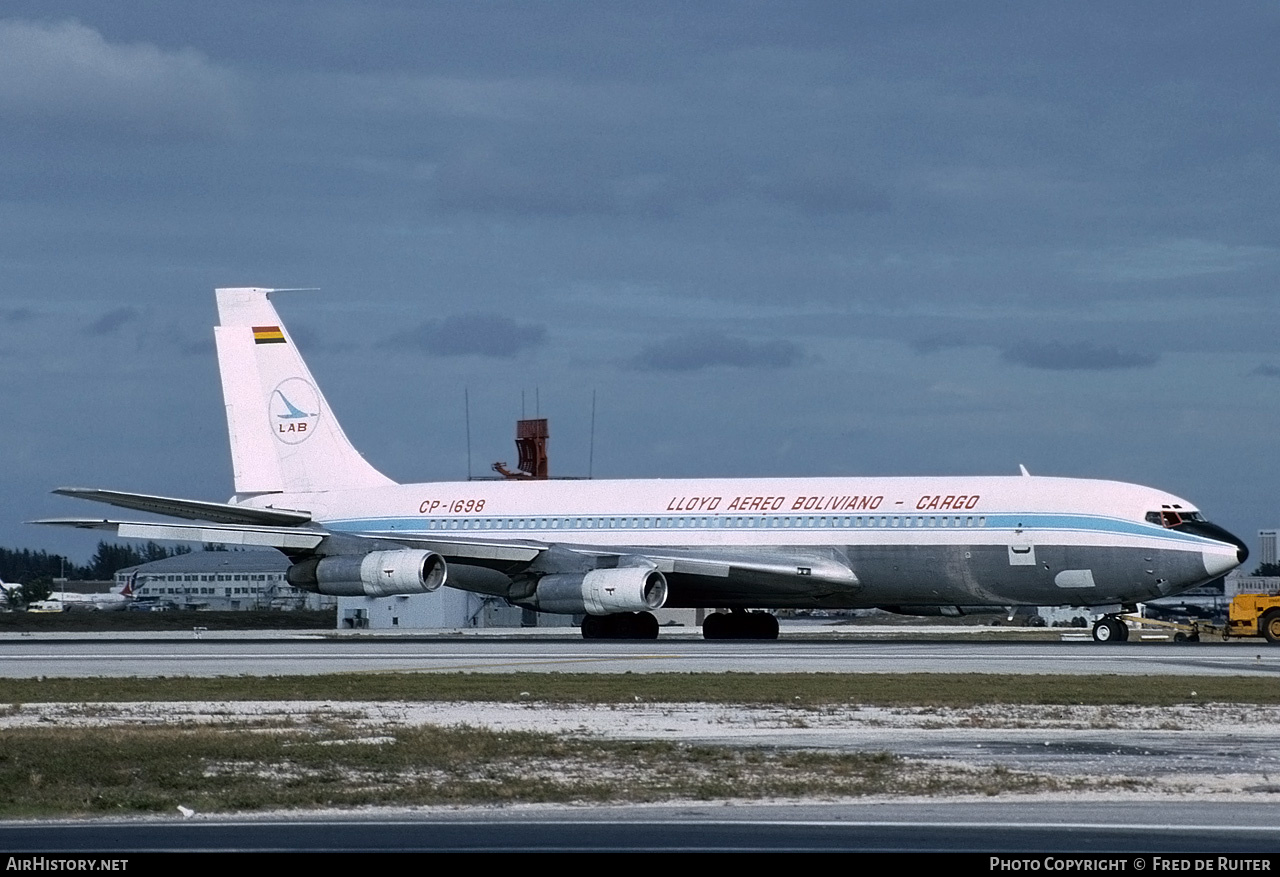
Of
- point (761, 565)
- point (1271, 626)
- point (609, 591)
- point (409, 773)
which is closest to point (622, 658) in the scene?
point (609, 591)

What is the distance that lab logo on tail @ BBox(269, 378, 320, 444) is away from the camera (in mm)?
55812

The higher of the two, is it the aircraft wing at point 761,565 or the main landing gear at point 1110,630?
the aircraft wing at point 761,565

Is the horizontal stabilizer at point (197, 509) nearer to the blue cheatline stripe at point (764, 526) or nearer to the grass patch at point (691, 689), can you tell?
the blue cheatline stripe at point (764, 526)

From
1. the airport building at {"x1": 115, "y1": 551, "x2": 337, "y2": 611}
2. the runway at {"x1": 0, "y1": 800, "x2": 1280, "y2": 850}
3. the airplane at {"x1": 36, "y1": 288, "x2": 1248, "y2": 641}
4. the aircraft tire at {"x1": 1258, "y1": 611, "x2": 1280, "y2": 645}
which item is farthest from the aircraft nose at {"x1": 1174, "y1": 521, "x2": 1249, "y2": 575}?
the airport building at {"x1": 115, "y1": 551, "x2": 337, "y2": 611}

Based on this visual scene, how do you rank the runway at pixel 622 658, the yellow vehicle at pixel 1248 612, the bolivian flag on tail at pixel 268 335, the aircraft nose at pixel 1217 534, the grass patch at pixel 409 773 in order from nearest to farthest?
1. the grass patch at pixel 409 773
2. the runway at pixel 622 658
3. the aircraft nose at pixel 1217 534
4. the yellow vehicle at pixel 1248 612
5. the bolivian flag on tail at pixel 268 335

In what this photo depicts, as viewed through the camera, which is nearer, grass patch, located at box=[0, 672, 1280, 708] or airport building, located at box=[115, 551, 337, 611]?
grass patch, located at box=[0, 672, 1280, 708]

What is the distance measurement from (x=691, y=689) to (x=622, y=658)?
1079 centimetres

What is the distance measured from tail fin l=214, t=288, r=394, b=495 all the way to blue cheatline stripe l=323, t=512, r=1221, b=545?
2686mm

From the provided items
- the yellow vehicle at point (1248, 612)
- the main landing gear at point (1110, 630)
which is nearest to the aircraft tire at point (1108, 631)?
the main landing gear at point (1110, 630)

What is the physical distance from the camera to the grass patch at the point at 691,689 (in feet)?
80.3

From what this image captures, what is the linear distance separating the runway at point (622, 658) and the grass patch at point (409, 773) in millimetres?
12738

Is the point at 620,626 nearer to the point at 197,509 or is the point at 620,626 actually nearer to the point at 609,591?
the point at 609,591

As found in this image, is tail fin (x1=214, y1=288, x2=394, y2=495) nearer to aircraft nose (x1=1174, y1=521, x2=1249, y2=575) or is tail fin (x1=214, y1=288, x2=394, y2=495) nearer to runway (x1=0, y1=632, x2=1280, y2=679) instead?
runway (x1=0, y1=632, x2=1280, y2=679)

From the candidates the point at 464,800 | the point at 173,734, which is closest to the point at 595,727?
the point at 173,734
